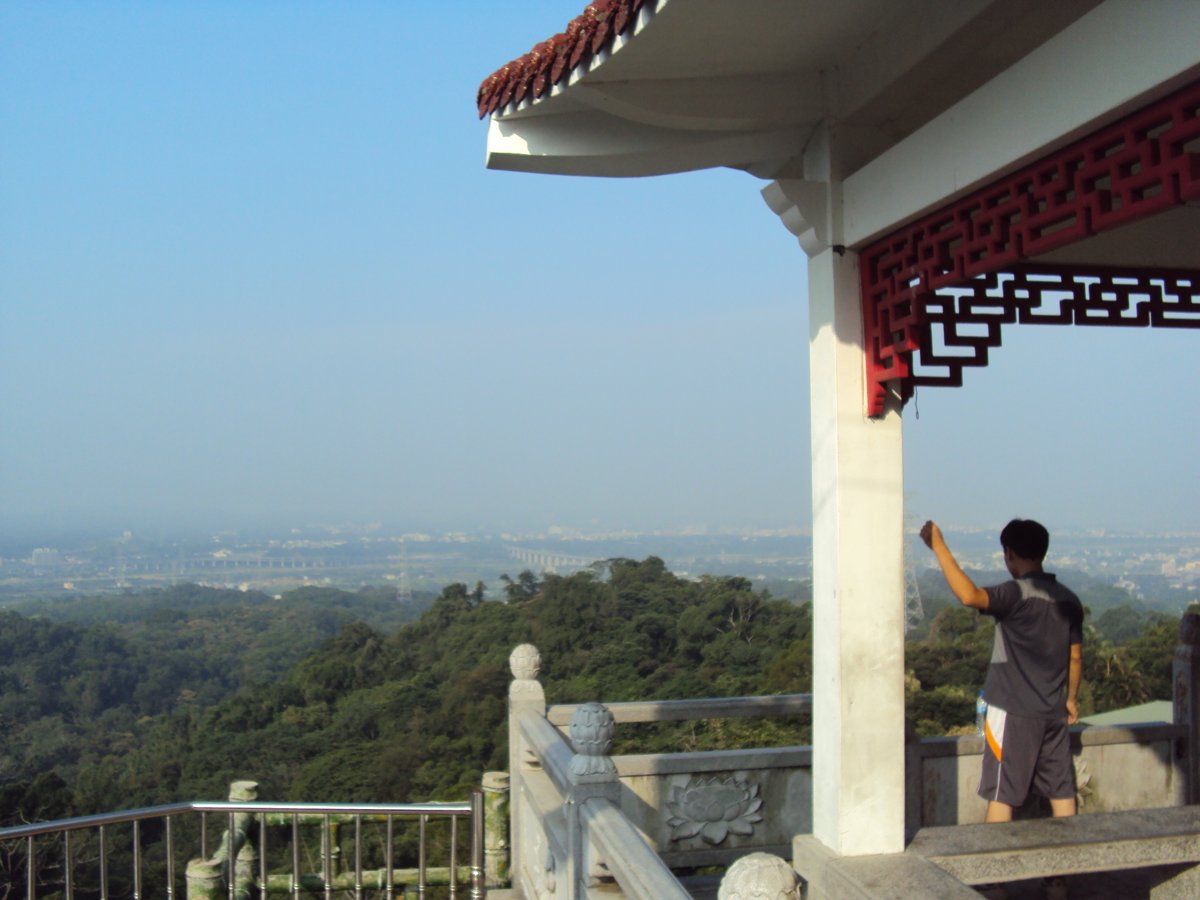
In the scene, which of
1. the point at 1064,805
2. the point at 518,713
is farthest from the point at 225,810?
the point at 1064,805

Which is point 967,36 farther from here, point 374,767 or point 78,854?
point 374,767

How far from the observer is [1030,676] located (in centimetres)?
385

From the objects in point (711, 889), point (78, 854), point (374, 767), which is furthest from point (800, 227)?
point (374, 767)

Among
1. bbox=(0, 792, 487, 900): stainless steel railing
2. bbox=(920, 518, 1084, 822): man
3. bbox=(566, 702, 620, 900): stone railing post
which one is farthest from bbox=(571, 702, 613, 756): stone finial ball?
bbox=(0, 792, 487, 900): stainless steel railing

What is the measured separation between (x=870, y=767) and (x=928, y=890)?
42 cm

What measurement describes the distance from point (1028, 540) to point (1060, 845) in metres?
1.00

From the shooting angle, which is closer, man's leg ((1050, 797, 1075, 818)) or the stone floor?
man's leg ((1050, 797, 1075, 818))

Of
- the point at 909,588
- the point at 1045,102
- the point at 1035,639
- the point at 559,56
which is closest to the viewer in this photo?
the point at 1045,102

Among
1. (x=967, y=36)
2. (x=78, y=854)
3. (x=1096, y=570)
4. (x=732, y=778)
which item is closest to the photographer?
(x=967, y=36)

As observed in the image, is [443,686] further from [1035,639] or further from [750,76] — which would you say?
[750,76]

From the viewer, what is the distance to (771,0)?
289cm

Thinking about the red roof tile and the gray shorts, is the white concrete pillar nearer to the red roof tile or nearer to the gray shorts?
the gray shorts

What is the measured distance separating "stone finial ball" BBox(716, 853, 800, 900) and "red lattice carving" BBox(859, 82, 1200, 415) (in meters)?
1.47

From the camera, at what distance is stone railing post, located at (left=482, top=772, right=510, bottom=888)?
5262 millimetres
